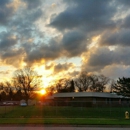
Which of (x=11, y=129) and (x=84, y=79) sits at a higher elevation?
(x=84, y=79)

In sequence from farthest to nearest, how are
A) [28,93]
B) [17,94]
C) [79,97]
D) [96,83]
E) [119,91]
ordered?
[96,83]
[17,94]
[28,93]
[79,97]
[119,91]

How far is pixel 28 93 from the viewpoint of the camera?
105 metres

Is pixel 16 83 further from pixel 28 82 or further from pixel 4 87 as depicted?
pixel 4 87

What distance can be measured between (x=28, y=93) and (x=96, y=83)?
36.0m

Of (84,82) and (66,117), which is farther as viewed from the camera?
(84,82)

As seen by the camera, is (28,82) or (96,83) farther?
(96,83)

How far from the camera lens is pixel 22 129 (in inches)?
646

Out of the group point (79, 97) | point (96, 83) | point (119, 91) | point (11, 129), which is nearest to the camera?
point (11, 129)

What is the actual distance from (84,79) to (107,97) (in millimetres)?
28743

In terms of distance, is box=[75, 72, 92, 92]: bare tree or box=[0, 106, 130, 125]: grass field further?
box=[75, 72, 92, 92]: bare tree

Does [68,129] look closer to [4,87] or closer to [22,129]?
[22,129]

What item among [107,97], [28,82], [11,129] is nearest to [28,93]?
[28,82]

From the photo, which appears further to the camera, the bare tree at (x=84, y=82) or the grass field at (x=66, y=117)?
the bare tree at (x=84, y=82)

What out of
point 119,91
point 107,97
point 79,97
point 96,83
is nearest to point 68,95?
point 79,97
